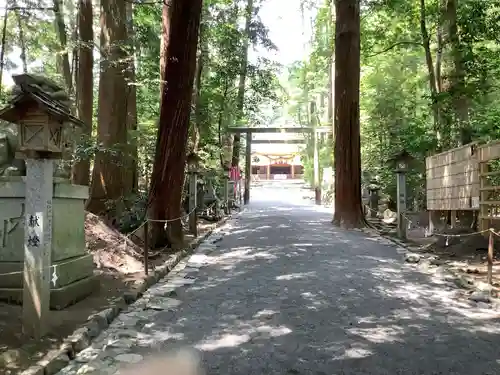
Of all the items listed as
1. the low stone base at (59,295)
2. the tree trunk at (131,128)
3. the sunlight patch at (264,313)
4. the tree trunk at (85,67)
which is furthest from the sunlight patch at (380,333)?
the tree trunk at (85,67)

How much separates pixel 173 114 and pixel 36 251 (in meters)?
6.44

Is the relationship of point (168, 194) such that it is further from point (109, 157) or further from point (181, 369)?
point (181, 369)

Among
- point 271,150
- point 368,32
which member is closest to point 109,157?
point 368,32

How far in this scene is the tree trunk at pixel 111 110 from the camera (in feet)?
40.3

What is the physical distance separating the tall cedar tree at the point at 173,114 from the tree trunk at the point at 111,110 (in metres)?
1.55

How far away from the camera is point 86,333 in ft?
16.6

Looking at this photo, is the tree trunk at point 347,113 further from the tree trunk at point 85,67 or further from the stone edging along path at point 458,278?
the tree trunk at point 85,67

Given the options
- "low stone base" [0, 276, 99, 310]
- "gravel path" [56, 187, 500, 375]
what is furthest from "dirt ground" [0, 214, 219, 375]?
"gravel path" [56, 187, 500, 375]

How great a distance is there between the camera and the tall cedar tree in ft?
35.4

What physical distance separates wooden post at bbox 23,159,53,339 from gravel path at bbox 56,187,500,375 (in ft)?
2.03

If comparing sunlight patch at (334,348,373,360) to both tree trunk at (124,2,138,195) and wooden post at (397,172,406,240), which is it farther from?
tree trunk at (124,2,138,195)

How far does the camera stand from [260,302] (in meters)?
6.47

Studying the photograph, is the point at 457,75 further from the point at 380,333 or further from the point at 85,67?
the point at 85,67

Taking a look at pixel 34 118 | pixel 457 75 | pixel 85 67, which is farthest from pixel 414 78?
pixel 34 118
